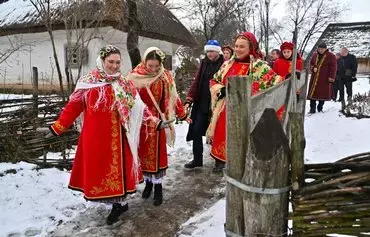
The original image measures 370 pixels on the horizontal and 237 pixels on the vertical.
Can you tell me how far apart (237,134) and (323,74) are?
27.0ft

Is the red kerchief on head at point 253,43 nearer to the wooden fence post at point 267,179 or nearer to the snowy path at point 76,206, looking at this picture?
the snowy path at point 76,206

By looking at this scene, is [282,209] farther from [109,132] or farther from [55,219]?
[55,219]

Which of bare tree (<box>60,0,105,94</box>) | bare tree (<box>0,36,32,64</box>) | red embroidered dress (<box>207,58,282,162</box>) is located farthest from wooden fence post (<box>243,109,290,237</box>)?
bare tree (<box>60,0,105,94</box>)

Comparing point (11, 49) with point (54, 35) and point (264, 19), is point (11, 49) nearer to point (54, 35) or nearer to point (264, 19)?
point (54, 35)

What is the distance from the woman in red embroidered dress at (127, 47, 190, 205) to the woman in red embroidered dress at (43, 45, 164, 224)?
422 millimetres

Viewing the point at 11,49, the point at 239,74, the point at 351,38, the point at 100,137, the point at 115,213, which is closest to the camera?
the point at 100,137

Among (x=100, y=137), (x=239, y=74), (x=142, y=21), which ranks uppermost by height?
(x=142, y=21)

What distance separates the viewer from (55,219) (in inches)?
150

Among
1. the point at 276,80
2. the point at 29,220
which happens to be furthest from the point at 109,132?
the point at 276,80

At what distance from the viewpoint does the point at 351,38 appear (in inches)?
1355

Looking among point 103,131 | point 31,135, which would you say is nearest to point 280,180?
point 103,131

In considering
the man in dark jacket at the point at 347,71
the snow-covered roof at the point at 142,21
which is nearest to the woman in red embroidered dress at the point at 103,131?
the man in dark jacket at the point at 347,71

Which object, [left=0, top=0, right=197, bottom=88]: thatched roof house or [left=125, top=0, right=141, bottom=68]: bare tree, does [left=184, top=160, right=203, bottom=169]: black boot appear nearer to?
[left=125, top=0, right=141, bottom=68]: bare tree

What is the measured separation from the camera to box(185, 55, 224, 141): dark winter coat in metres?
5.29
